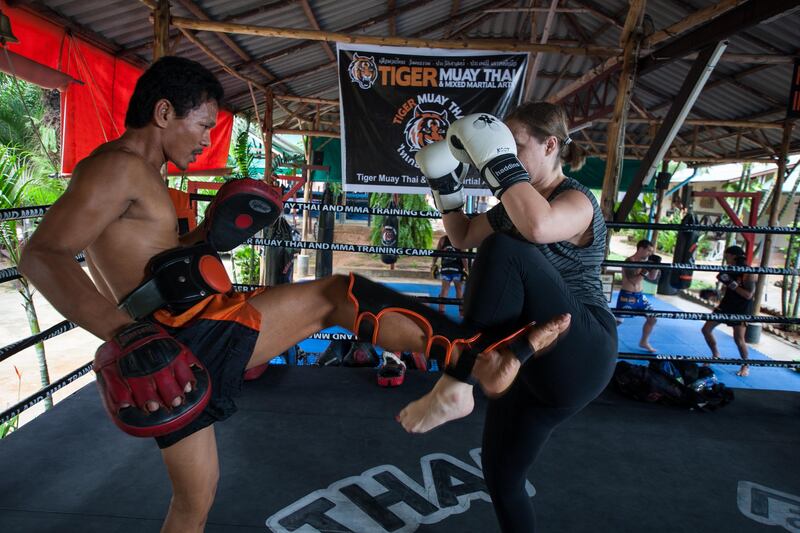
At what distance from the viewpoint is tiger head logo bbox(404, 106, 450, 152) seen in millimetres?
4016

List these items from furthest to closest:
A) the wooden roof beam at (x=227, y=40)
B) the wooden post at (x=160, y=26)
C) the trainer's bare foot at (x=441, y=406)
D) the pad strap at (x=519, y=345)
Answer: the wooden roof beam at (x=227, y=40), the wooden post at (x=160, y=26), the trainer's bare foot at (x=441, y=406), the pad strap at (x=519, y=345)

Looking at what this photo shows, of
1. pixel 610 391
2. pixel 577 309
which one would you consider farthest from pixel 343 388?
pixel 577 309

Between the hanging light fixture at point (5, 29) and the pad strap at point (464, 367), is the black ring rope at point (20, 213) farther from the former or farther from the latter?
the pad strap at point (464, 367)

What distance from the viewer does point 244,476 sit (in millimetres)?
1938

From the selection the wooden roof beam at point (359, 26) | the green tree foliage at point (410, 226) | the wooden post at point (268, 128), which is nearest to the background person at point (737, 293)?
the wooden roof beam at point (359, 26)

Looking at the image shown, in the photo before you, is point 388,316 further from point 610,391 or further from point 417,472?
point 610,391

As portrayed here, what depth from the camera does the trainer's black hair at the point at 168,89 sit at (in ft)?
4.17

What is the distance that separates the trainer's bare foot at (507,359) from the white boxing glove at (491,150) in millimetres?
376

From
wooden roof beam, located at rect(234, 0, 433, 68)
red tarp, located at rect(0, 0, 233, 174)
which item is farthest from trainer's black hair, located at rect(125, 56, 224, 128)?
wooden roof beam, located at rect(234, 0, 433, 68)

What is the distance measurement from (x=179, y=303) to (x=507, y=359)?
0.82m

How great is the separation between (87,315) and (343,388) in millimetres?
1901

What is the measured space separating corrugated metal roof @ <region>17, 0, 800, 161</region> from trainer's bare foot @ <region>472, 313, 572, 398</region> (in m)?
3.88

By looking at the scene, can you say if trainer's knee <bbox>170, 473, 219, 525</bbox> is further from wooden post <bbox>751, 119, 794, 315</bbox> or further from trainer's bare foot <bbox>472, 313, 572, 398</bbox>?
wooden post <bbox>751, 119, 794, 315</bbox>

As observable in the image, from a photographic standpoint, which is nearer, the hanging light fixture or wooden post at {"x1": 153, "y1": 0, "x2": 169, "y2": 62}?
the hanging light fixture
